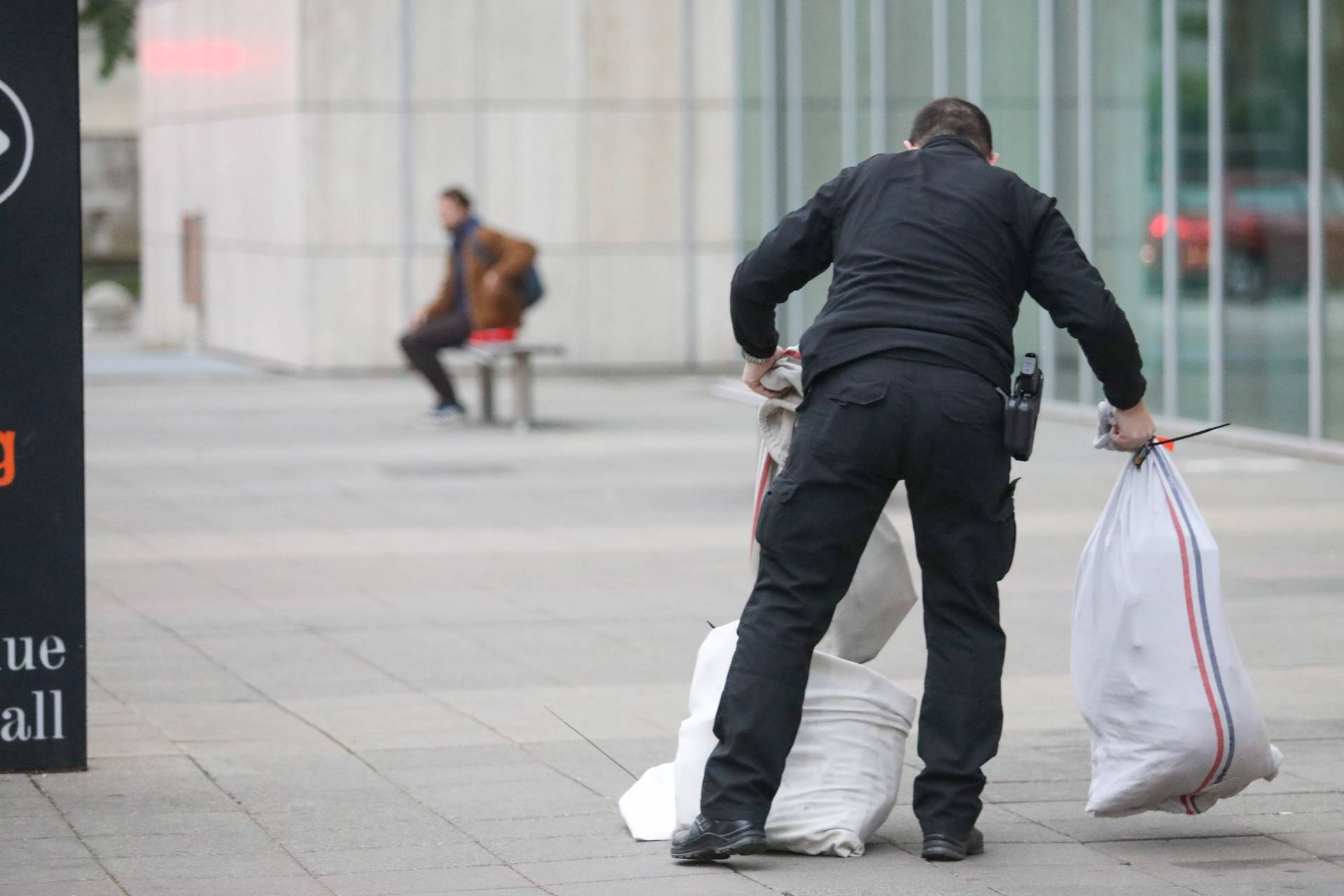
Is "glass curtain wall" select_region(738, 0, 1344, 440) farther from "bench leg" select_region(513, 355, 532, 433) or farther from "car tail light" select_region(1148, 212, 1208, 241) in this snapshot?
"bench leg" select_region(513, 355, 532, 433)

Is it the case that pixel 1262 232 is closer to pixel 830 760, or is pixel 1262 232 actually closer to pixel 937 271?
pixel 937 271

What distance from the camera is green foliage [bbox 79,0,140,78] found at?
27250 millimetres

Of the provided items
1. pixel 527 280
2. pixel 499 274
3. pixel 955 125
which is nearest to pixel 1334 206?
pixel 527 280

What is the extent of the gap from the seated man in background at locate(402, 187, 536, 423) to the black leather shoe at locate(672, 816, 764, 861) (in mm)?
11325

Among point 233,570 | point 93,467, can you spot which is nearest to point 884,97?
point 93,467

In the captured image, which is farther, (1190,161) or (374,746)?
(1190,161)

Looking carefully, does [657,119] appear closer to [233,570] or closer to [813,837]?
[233,570]

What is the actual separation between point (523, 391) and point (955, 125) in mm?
11436

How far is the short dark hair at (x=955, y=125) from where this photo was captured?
→ 5.17 m

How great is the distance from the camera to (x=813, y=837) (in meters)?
4.97

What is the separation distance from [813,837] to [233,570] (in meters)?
5.27

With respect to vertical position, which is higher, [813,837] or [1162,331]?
[1162,331]

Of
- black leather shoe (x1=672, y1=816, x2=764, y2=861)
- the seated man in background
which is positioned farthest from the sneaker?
black leather shoe (x1=672, y1=816, x2=764, y2=861)

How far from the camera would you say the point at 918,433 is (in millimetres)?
4871
